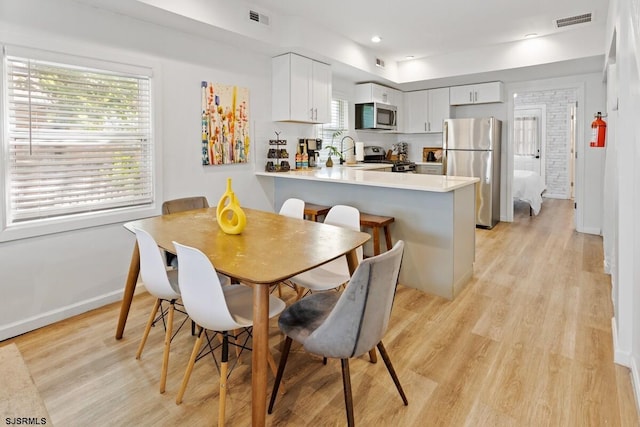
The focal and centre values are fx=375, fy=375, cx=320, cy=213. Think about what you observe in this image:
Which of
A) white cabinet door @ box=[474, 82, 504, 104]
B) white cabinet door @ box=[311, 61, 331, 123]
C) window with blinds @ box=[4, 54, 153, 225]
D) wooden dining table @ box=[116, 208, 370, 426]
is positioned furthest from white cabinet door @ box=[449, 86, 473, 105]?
window with blinds @ box=[4, 54, 153, 225]

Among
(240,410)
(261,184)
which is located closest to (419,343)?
(240,410)

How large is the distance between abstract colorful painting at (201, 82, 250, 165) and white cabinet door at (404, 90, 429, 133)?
11.6ft

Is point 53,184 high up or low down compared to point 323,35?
down

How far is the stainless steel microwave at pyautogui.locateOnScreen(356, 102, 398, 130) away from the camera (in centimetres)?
581

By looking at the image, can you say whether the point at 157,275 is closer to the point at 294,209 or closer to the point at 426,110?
the point at 294,209

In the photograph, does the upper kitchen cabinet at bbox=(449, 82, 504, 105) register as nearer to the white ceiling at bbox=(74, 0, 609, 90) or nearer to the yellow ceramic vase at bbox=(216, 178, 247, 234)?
the white ceiling at bbox=(74, 0, 609, 90)

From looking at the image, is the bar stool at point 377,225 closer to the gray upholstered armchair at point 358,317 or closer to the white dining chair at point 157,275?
the gray upholstered armchair at point 358,317

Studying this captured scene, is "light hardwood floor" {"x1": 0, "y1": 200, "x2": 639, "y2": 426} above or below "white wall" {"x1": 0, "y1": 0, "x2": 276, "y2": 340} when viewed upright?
below

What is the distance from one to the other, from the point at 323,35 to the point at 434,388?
12.6 feet

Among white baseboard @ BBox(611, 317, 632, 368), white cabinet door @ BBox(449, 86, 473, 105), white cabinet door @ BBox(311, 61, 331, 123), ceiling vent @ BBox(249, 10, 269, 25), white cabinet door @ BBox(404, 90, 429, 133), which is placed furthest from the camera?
white cabinet door @ BBox(404, 90, 429, 133)

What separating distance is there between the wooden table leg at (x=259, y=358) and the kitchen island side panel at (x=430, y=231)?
2.02 meters

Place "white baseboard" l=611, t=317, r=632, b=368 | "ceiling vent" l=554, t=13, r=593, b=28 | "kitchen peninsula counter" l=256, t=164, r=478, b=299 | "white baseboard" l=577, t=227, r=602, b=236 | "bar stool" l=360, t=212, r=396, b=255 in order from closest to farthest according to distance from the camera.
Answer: "white baseboard" l=611, t=317, r=632, b=368 → "kitchen peninsula counter" l=256, t=164, r=478, b=299 → "bar stool" l=360, t=212, r=396, b=255 → "ceiling vent" l=554, t=13, r=593, b=28 → "white baseboard" l=577, t=227, r=602, b=236

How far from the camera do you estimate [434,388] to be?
1977mm

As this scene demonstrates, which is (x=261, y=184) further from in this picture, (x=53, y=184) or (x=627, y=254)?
(x=627, y=254)
